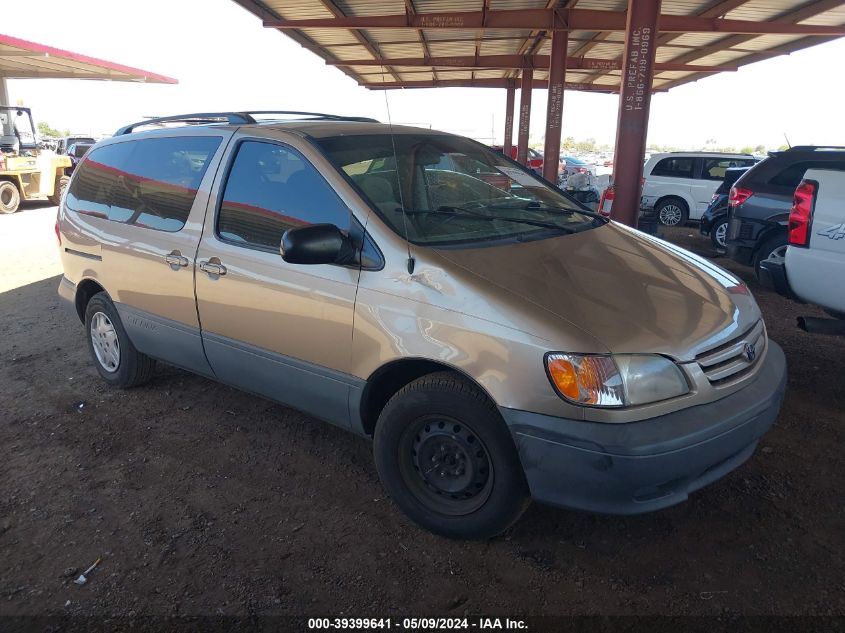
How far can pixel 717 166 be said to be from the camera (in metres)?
12.5

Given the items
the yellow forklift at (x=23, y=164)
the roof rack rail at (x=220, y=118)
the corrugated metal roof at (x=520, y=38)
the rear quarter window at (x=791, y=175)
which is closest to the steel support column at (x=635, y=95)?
the rear quarter window at (x=791, y=175)

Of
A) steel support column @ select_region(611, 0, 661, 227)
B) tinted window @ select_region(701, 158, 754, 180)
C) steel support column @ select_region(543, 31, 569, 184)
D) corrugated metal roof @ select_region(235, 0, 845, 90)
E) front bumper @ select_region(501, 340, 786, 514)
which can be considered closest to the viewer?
front bumper @ select_region(501, 340, 786, 514)

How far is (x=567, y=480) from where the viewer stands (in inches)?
87.8

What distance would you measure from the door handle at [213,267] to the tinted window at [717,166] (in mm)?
11892

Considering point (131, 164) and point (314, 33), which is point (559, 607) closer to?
point (131, 164)

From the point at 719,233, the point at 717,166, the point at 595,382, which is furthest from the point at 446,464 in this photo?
the point at 717,166

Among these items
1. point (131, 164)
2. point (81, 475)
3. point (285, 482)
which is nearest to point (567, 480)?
point (285, 482)

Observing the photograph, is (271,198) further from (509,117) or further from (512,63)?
(509,117)

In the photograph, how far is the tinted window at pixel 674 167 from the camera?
41.5ft

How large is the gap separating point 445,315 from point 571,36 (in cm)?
1657

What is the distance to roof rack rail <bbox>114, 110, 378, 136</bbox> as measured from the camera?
350 centimetres

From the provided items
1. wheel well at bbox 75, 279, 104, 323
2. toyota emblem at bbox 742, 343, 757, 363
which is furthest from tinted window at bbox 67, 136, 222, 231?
toyota emblem at bbox 742, 343, 757, 363

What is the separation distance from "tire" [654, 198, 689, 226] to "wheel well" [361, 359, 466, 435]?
37.8ft

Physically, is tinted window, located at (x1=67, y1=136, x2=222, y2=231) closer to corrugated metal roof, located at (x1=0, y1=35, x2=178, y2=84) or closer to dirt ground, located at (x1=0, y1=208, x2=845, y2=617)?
dirt ground, located at (x1=0, y1=208, x2=845, y2=617)
